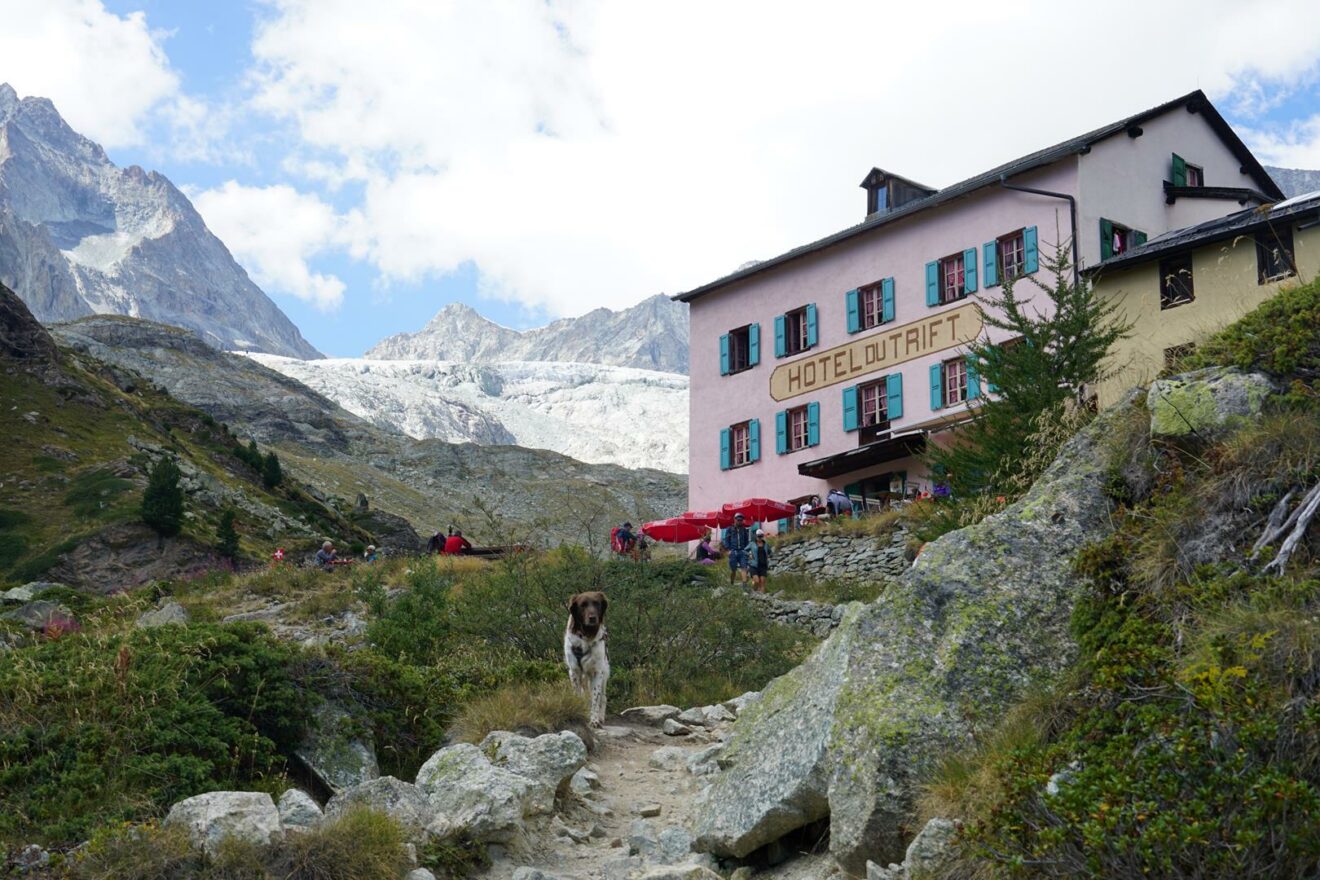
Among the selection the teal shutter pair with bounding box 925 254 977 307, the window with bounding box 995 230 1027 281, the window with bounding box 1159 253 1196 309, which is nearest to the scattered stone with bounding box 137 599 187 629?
the window with bounding box 1159 253 1196 309

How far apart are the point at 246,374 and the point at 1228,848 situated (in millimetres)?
162912

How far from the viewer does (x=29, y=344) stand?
58750 mm

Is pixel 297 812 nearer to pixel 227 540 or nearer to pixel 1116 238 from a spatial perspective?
pixel 1116 238

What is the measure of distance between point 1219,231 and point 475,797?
23.3 metres

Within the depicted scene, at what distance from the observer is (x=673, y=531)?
3988cm

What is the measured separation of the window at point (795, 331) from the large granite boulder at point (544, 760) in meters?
33.4

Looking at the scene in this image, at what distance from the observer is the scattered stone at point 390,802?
32.8 ft

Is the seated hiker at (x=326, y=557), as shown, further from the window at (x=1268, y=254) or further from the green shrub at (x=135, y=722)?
the green shrub at (x=135, y=722)

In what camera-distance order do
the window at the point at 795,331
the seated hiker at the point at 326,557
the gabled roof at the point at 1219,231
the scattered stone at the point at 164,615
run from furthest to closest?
the window at the point at 795,331 → the seated hiker at the point at 326,557 → the gabled roof at the point at 1219,231 → the scattered stone at the point at 164,615

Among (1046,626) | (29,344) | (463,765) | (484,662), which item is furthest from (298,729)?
(29,344)

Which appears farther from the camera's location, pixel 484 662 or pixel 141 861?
pixel 484 662

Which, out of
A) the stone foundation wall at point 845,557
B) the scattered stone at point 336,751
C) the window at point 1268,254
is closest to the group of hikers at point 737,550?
the stone foundation wall at point 845,557

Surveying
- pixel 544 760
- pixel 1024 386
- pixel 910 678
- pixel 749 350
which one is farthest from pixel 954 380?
pixel 910 678

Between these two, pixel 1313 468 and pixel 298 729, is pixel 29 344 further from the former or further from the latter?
pixel 1313 468
